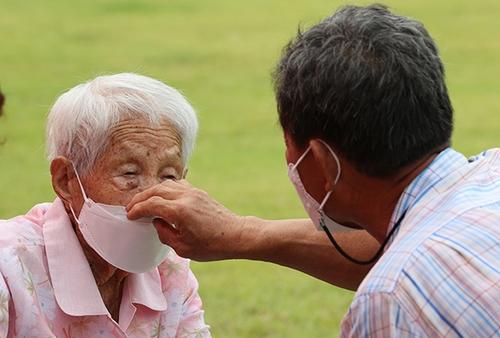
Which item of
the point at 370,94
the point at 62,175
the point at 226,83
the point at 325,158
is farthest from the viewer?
the point at 226,83

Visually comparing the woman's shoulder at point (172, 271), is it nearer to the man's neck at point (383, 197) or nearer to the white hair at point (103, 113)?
A: the white hair at point (103, 113)

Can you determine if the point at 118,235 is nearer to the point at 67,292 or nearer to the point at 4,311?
the point at 67,292

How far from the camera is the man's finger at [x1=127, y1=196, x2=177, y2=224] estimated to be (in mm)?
3600

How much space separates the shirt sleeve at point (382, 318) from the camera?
9.18 ft

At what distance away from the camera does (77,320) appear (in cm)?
385

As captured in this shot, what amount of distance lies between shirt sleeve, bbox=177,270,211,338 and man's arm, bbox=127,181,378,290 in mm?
371

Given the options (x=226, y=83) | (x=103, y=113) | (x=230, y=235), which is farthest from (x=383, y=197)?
(x=226, y=83)

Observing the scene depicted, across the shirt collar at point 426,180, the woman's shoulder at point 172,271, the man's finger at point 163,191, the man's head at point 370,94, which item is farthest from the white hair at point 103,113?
the shirt collar at point 426,180

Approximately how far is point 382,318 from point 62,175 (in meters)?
1.48

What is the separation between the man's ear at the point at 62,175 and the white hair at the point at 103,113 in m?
0.02

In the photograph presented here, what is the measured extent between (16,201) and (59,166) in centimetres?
591

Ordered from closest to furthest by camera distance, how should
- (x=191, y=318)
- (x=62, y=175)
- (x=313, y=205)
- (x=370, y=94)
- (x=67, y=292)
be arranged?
(x=370, y=94), (x=313, y=205), (x=67, y=292), (x=62, y=175), (x=191, y=318)

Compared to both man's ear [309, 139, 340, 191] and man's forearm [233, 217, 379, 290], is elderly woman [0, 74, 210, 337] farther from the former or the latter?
man's ear [309, 139, 340, 191]

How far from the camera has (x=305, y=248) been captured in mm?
3975
